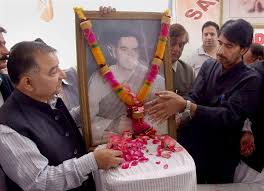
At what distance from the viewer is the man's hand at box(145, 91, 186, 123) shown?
1.55 m

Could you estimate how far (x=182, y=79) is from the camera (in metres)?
2.29

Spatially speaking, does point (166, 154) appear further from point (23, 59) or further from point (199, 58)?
point (199, 58)

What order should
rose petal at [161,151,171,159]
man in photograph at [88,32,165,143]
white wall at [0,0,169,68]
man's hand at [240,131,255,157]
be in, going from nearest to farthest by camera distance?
rose petal at [161,151,171,159] → man in photograph at [88,32,165,143] → man's hand at [240,131,255,157] → white wall at [0,0,169,68]

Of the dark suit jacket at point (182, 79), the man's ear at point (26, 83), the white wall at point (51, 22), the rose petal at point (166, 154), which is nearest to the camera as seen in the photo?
the man's ear at point (26, 83)

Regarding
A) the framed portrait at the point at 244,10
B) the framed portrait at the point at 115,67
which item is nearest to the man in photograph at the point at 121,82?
the framed portrait at the point at 115,67

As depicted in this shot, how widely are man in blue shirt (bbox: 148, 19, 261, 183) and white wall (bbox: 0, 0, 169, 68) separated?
1.72 metres

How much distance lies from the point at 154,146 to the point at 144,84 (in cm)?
30

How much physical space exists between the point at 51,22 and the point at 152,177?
2485 mm

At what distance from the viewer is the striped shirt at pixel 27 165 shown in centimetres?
112

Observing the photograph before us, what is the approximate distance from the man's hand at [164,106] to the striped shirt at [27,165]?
0.56 metres

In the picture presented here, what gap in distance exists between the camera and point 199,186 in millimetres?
1963

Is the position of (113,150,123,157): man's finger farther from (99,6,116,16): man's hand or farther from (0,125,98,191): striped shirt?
(99,6,116,16): man's hand

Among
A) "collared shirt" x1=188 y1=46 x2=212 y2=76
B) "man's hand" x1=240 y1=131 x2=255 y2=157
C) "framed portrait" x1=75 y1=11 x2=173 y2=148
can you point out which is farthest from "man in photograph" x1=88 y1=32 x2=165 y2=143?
"collared shirt" x1=188 y1=46 x2=212 y2=76

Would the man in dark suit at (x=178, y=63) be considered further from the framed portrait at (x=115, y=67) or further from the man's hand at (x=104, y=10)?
the man's hand at (x=104, y=10)
